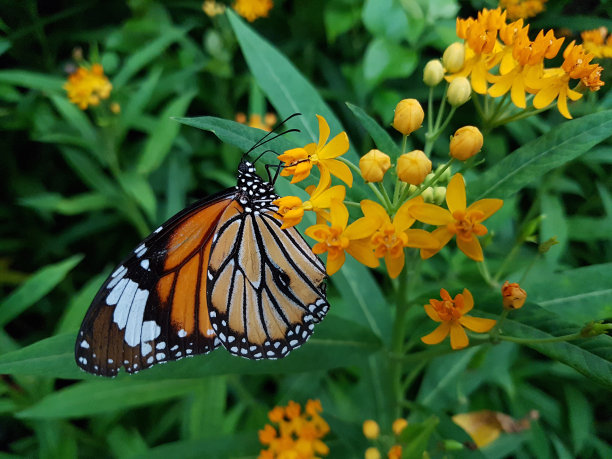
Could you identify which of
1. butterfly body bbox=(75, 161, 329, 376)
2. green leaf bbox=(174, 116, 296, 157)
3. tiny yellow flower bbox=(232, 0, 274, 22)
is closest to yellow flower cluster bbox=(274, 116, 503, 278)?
green leaf bbox=(174, 116, 296, 157)

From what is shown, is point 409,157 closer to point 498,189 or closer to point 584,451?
point 498,189

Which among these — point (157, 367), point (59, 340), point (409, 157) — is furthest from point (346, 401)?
point (409, 157)

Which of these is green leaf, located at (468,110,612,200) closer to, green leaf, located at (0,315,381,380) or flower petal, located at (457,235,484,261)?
flower petal, located at (457,235,484,261)

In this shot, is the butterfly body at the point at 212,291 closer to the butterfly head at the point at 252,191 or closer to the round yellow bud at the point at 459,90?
the butterfly head at the point at 252,191

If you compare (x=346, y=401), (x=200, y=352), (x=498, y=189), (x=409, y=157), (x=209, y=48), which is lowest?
(x=346, y=401)

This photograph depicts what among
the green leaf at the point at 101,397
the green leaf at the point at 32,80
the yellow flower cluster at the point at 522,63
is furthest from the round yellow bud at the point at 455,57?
the green leaf at the point at 32,80

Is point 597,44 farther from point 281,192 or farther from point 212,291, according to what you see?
point 212,291
